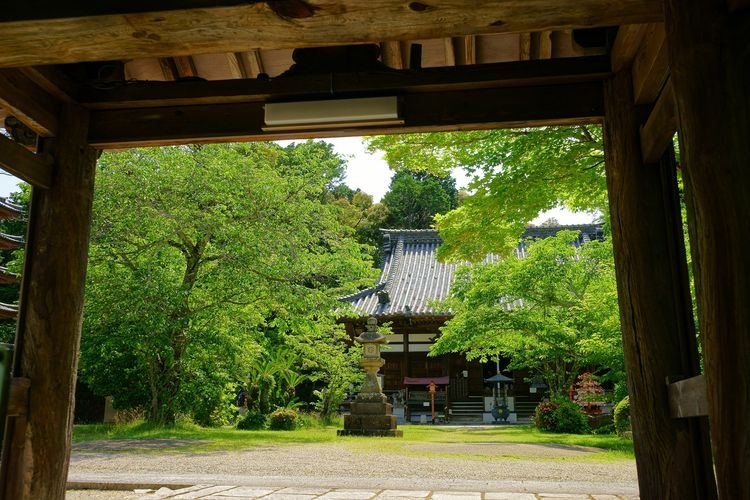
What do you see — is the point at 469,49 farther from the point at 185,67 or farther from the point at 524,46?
the point at 185,67

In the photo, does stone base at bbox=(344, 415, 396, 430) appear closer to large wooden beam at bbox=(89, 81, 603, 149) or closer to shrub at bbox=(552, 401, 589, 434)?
shrub at bbox=(552, 401, 589, 434)

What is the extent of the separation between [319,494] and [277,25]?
3756 mm

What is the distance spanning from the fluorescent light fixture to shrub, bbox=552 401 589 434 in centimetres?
1102

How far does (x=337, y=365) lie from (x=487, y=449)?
235 inches

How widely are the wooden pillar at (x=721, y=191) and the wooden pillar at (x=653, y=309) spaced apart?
1.16 meters

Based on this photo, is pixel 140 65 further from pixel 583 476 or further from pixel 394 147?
pixel 583 476

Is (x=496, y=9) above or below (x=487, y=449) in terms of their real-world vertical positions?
above

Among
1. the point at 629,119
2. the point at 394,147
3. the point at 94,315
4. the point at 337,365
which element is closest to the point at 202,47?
the point at 629,119

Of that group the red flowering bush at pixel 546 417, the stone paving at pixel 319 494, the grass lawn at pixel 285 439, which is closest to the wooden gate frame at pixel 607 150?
the stone paving at pixel 319 494

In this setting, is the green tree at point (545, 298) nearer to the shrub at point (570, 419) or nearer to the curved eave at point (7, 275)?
the shrub at point (570, 419)

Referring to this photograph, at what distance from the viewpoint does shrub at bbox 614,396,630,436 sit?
11031 mm

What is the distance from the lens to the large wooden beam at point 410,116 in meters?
3.77

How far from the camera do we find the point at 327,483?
562cm

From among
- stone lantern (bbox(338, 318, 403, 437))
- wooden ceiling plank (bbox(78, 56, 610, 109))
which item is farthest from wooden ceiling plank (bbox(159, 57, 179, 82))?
stone lantern (bbox(338, 318, 403, 437))
